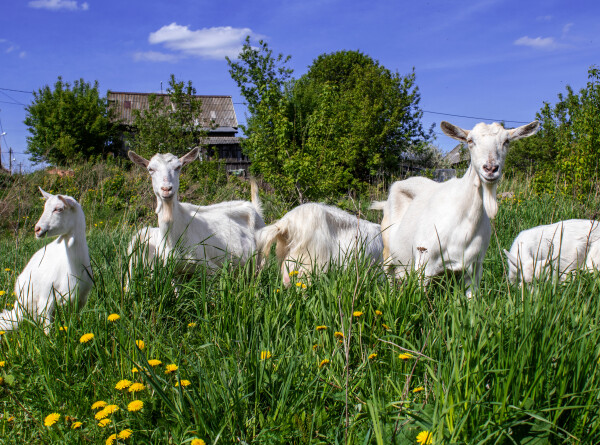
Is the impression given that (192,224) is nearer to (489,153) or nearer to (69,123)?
(489,153)

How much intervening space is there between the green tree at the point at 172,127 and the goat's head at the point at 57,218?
1075cm

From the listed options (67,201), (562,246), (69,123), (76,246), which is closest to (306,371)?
(76,246)

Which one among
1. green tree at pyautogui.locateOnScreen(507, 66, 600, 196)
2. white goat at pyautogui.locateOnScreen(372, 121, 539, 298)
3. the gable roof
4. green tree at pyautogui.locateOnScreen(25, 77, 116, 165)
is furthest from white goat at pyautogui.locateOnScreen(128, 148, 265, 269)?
the gable roof

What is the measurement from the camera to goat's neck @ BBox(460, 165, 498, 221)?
396cm

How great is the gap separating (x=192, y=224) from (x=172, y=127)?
35.2 ft

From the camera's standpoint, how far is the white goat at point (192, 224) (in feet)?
15.6

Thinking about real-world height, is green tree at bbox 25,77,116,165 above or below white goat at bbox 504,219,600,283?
above

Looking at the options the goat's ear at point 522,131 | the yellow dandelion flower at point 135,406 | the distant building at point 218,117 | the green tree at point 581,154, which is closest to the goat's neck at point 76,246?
the yellow dandelion flower at point 135,406

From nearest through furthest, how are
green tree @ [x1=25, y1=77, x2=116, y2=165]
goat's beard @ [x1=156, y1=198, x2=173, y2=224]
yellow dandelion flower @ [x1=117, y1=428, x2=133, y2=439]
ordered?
yellow dandelion flower @ [x1=117, y1=428, x2=133, y2=439]
goat's beard @ [x1=156, y1=198, x2=173, y2=224]
green tree @ [x1=25, y1=77, x2=116, y2=165]

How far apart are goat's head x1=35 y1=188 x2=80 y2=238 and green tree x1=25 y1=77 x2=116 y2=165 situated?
2823 centimetres

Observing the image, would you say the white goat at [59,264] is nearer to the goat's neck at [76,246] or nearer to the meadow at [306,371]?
the goat's neck at [76,246]

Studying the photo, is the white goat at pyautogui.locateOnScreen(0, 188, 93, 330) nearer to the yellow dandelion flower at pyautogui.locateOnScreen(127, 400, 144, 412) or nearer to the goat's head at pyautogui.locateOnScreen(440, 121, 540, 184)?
the yellow dandelion flower at pyautogui.locateOnScreen(127, 400, 144, 412)

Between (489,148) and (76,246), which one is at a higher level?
(489,148)

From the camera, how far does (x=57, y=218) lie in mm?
3852
